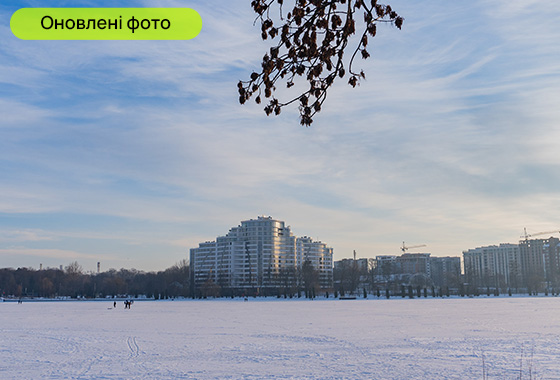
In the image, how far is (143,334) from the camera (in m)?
30.0

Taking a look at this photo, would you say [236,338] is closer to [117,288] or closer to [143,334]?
[143,334]

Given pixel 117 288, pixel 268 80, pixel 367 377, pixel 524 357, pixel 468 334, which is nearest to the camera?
pixel 268 80

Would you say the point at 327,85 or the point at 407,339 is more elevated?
the point at 327,85

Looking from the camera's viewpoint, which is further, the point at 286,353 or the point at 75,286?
the point at 75,286

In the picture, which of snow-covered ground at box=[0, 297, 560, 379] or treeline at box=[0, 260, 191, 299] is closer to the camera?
snow-covered ground at box=[0, 297, 560, 379]

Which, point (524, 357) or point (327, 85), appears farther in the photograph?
point (524, 357)

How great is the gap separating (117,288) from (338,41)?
18254 centimetres

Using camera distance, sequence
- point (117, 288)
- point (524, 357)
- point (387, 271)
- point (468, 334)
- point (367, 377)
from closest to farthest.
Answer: point (367, 377)
point (524, 357)
point (468, 334)
point (117, 288)
point (387, 271)

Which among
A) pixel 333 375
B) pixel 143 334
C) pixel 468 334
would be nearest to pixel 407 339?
pixel 468 334

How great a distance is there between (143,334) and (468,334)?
53.4 feet

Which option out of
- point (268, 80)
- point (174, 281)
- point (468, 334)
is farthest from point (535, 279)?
point (268, 80)

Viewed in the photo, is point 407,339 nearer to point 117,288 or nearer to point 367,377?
point 367,377

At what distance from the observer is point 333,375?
16.5 meters

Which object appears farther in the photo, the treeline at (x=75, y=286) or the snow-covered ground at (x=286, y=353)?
the treeline at (x=75, y=286)
